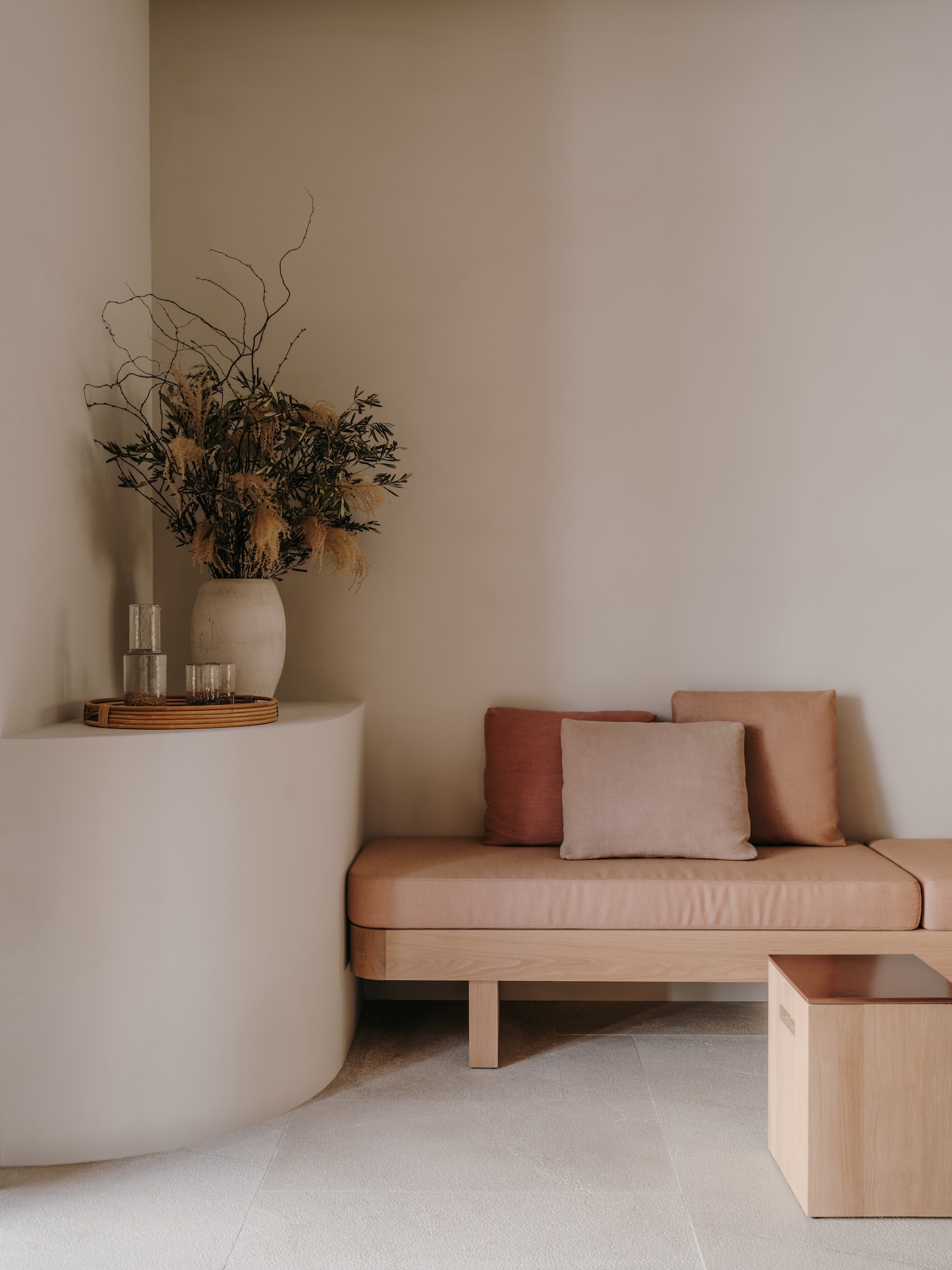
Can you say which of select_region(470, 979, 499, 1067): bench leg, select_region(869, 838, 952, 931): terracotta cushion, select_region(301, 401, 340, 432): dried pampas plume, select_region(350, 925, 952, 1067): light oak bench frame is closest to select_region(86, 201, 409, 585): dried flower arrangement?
select_region(301, 401, 340, 432): dried pampas plume

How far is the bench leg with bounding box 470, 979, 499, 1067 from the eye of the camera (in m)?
2.45

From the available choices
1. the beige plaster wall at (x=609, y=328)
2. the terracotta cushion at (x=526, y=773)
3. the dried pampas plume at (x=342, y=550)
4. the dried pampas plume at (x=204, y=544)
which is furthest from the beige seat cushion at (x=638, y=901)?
the dried pampas plume at (x=204, y=544)

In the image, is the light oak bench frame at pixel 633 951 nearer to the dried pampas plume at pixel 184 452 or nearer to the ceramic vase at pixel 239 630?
the ceramic vase at pixel 239 630

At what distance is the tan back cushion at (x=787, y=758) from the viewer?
2.79 meters

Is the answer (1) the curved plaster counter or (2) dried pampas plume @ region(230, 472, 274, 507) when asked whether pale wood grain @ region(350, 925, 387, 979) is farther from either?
(2) dried pampas plume @ region(230, 472, 274, 507)

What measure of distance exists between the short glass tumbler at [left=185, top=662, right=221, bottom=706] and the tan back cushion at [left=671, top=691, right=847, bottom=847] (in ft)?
4.64

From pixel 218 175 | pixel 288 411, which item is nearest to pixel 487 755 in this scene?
pixel 288 411

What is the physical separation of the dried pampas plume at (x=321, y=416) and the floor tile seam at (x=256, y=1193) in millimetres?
1791

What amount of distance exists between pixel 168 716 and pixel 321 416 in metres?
1.00

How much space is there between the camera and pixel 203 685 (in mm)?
2271

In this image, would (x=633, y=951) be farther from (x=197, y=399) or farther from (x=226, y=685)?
(x=197, y=399)

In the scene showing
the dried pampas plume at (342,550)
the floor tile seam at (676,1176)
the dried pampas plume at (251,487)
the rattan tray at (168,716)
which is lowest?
the floor tile seam at (676,1176)

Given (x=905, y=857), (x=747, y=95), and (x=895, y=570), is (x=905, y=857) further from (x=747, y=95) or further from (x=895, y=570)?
(x=747, y=95)

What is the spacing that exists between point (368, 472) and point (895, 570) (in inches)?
67.9
